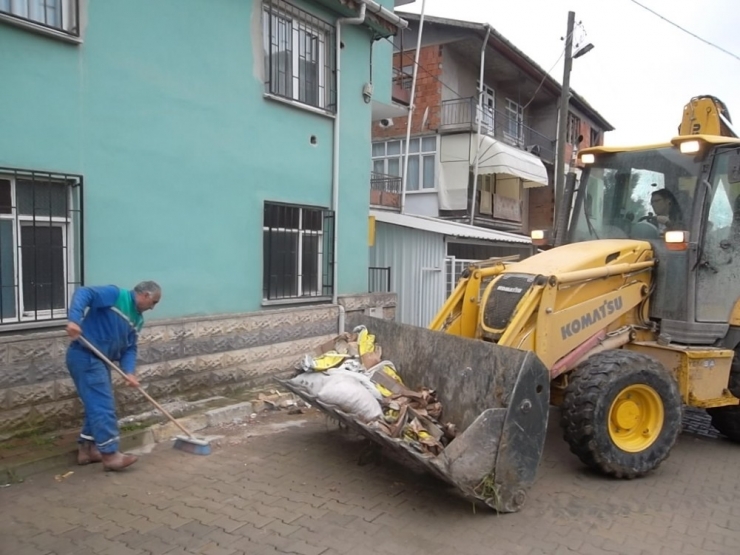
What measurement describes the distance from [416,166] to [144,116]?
1163 centimetres

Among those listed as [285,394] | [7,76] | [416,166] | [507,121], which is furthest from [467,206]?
[7,76]

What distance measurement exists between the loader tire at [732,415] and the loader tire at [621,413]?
105 centimetres

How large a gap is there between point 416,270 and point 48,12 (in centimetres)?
726

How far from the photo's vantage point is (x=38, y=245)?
5.16m

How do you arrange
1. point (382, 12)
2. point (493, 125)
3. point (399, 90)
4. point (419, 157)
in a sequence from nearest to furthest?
1. point (382, 12)
2. point (399, 90)
3. point (419, 157)
4. point (493, 125)

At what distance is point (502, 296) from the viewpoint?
16.1 feet

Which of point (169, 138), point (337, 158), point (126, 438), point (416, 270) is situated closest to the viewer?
point (126, 438)

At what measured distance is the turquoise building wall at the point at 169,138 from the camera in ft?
16.8

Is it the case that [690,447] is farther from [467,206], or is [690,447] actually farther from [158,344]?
[467,206]

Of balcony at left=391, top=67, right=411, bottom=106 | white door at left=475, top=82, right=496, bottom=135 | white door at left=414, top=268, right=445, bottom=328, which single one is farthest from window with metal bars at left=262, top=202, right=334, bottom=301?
white door at left=475, top=82, right=496, bottom=135

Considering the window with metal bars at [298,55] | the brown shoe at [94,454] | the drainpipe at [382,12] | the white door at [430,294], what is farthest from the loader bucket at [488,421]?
the white door at [430,294]

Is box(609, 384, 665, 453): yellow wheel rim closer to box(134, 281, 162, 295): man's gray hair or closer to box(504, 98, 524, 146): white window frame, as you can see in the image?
box(134, 281, 162, 295): man's gray hair

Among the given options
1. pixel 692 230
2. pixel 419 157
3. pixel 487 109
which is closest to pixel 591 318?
pixel 692 230

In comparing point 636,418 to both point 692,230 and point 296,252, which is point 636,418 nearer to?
point 692,230
